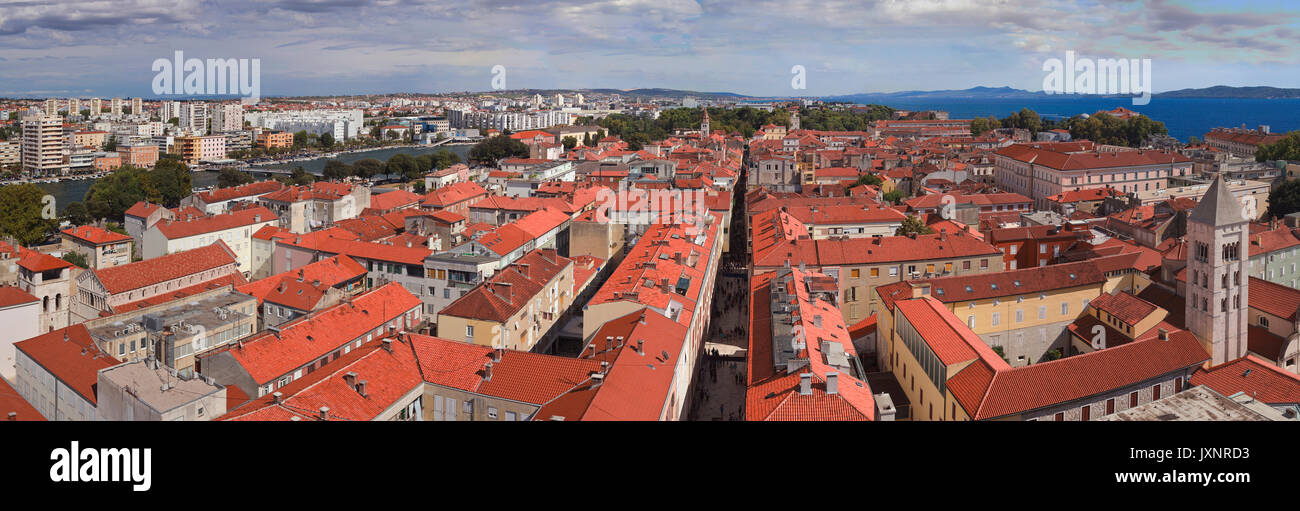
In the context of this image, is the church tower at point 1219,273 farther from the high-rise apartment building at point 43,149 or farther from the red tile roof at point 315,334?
the high-rise apartment building at point 43,149

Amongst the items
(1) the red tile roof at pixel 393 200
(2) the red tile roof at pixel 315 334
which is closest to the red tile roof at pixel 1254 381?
(2) the red tile roof at pixel 315 334

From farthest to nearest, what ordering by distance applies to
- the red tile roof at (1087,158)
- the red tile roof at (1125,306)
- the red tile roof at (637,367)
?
the red tile roof at (1087,158) < the red tile roof at (1125,306) < the red tile roof at (637,367)

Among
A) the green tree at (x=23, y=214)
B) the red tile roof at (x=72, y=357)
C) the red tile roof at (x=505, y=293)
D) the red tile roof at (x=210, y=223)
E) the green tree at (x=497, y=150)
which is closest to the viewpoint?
the red tile roof at (x=72, y=357)

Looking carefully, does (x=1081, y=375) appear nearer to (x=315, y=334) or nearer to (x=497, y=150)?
(x=315, y=334)

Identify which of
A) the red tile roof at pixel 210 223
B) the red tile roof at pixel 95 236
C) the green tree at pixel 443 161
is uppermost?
the green tree at pixel 443 161

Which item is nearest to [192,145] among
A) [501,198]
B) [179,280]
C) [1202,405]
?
[501,198]

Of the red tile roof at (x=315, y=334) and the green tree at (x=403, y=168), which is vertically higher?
the green tree at (x=403, y=168)

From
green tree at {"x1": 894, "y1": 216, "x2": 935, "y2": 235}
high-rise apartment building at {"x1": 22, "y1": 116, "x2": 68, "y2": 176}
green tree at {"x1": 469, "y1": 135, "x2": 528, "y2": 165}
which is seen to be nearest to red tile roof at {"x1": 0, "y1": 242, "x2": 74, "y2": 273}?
green tree at {"x1": 894, "y1": 216, "x2": 935, "y2": 235}

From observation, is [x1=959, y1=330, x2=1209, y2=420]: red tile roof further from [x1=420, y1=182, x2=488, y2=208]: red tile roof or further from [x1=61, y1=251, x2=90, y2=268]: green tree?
[x1=61, y1=251, x2=90, y2=268]: green tree
